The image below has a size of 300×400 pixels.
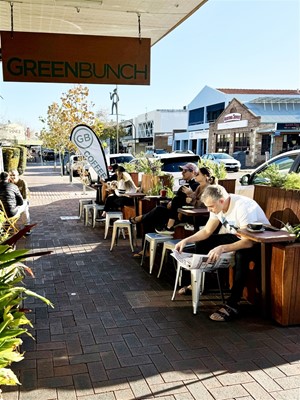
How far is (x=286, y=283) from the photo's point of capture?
3.25 metres

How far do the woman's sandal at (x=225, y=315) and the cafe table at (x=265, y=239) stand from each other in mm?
306

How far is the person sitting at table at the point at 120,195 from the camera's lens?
684cm

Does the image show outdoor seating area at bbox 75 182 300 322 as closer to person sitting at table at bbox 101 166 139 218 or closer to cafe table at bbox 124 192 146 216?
cafe table at bbox 124 192 146 216

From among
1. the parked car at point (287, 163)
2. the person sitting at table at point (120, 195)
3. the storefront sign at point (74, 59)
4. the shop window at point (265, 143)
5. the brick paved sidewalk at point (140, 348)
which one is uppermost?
the storefront sign at point (74, 59)

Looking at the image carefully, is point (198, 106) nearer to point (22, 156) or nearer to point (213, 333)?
point (22, 156)

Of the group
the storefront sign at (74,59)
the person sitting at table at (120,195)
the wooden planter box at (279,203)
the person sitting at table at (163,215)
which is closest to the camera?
the storefront sign at (74,59)

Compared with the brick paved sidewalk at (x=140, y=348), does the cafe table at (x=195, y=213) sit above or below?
above

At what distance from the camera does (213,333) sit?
322 cm

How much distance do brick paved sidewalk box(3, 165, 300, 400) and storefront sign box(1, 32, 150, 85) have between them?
247cm

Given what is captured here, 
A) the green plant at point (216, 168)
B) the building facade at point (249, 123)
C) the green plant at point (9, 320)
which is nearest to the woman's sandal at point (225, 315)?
the green plant at point (9, 320)

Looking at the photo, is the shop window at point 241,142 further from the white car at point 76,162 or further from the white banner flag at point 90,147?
the white banner flag at point 90,147

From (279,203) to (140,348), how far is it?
99.5 inches

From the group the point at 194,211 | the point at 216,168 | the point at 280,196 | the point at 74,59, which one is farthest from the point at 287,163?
the point at 74,59

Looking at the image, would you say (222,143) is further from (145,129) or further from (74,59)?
(74,59)
